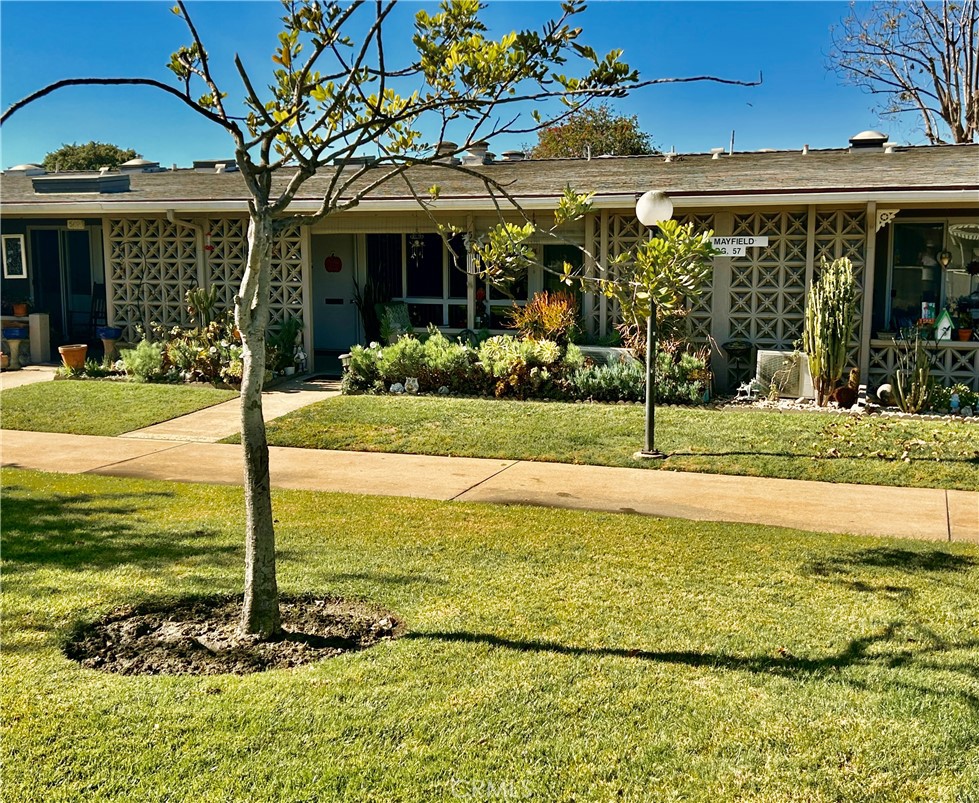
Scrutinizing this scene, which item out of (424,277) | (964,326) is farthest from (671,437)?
(424,277)

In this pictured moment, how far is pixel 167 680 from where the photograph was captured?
14.9 feet

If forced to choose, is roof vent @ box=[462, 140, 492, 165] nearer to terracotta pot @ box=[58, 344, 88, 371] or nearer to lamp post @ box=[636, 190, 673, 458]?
terracotta pot @ box=[58, 344, 88, 371]

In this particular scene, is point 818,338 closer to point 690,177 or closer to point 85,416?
point 690,177

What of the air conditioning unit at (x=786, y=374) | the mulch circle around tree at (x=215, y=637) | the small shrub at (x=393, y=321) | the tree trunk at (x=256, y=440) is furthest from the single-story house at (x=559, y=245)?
the tree trunk at (x=256, y=440)

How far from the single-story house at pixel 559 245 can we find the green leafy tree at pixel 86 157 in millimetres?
25672

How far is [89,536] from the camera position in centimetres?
703

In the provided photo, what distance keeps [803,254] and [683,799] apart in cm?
1170

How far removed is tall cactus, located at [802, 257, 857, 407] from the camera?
40.5 ft

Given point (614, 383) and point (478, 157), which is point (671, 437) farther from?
point (478, 157)

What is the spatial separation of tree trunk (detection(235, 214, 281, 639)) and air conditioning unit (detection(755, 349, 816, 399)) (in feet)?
31.4

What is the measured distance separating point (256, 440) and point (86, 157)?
44.6m

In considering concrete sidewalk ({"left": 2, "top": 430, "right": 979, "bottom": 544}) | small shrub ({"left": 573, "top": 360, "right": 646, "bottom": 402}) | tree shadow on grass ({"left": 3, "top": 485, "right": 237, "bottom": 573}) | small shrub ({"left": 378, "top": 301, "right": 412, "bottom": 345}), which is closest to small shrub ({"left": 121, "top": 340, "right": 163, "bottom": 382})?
small shrub ({"left": 378, "top": 301, "right": 412, "bottom": 345})

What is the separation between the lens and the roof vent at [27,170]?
22.6 meters

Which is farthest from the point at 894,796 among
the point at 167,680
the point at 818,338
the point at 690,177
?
the point at 690,177
